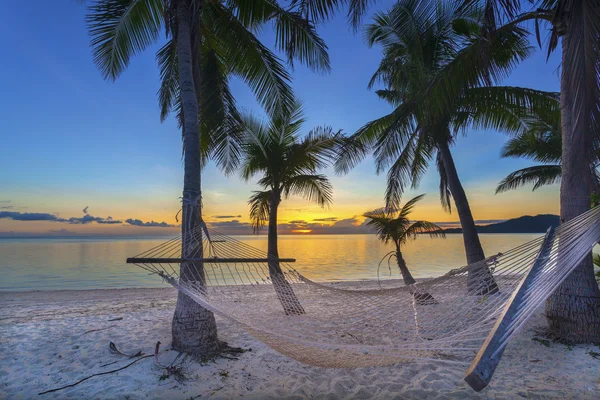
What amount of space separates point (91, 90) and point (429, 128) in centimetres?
582

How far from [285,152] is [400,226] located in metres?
2.30

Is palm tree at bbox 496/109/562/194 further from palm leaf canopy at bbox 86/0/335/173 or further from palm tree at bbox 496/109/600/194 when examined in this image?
palm leaf canopy at bbox 86/0/335/173

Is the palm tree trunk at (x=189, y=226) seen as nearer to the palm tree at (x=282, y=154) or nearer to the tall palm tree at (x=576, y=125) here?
the palm tree at (x=282, y=154)

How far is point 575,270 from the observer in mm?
2764

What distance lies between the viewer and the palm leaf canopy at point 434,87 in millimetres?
3619

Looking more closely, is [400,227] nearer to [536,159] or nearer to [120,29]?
[120,29]

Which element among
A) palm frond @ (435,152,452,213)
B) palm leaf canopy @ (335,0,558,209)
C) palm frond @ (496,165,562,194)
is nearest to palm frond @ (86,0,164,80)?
palm leaf canopy @ (335,0,558,209)

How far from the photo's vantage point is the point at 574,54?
2551 millimetres

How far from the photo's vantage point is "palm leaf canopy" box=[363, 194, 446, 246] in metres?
5.22

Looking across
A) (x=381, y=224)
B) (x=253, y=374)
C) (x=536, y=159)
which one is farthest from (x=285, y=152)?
(x=536, y=159)

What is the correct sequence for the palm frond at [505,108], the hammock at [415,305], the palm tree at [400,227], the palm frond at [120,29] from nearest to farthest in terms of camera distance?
1. the hammock at [415,305]
2. the palm frond at [120,29]
3. the palm frond at [505,108]
4. the palm tree at [400,227]

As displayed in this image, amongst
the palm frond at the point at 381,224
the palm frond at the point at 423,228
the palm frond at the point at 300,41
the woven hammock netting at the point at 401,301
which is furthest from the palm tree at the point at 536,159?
the woven hammock netting at the point at 401,301

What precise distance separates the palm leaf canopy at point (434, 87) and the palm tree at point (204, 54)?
137cm

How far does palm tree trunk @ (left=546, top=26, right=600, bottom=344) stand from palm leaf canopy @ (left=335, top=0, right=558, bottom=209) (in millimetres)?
858
